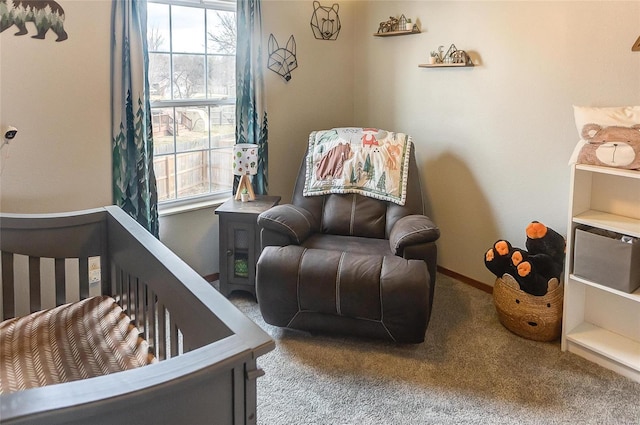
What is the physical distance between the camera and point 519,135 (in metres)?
3.13

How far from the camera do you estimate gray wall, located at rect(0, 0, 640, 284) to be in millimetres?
2650

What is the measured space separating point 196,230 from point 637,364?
2506mm

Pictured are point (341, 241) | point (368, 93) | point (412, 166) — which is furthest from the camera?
point (368, 93)

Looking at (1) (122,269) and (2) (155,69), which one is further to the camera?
(2) (155,69)

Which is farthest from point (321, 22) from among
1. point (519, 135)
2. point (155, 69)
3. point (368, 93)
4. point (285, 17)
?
point (519, 135)

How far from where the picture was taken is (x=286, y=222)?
2939 millimetres

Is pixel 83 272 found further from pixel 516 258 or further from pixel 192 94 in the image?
pixel 516 258

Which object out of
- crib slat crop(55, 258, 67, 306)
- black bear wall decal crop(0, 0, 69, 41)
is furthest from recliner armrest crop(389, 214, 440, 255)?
black bear wall decal crop(0, 0, 69, 41)

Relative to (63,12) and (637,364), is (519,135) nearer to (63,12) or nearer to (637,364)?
→ (637,364)

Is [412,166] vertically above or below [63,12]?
below

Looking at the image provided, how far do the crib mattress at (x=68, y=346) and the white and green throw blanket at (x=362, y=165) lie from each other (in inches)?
65.4

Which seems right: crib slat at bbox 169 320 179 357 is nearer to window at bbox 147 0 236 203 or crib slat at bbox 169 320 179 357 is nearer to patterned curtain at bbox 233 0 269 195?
window at bbox 147 0 236 203

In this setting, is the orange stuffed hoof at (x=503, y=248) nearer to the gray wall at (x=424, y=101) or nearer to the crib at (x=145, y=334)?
the gray wall at (x=424, y=101)

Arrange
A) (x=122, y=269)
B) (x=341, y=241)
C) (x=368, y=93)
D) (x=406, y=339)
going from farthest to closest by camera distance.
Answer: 1. (x=368, y=93)
2. (x=341, y=241)
3. (x=406, y=339)
4. (x=122, y=269)
